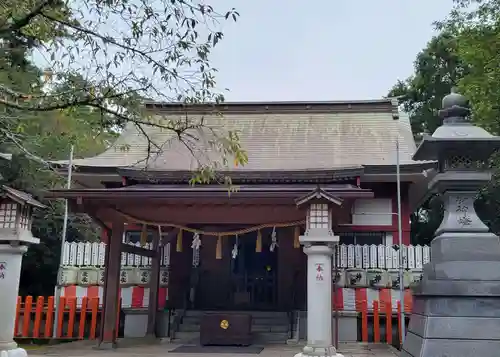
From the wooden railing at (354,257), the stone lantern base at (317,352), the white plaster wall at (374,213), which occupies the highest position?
the white plaster wall at (374,213)

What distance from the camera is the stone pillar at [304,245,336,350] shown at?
26.6ft

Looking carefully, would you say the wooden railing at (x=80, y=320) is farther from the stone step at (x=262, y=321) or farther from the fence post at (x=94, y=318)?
the stone step at (x=262, y=321)

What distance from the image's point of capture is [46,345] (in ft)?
38.8

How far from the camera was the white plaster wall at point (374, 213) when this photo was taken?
1333cm

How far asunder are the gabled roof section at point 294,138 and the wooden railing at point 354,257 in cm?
208

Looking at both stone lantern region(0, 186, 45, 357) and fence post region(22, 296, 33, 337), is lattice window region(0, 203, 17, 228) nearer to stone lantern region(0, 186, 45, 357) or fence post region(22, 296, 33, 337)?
stone lantern region(0, 186, 45, 357)

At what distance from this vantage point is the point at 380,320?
12.2 m

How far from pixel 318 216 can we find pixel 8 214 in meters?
5.09

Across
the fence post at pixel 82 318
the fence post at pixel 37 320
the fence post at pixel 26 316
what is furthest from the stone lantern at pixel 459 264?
the fence post at pixel 26 316

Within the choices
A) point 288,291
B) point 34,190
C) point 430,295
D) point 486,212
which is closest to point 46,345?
point 34,190

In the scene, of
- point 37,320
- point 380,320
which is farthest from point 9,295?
point 380,320

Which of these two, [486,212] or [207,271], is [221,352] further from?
[486,212]

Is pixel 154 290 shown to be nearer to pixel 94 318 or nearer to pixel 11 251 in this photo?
pixel 94 318

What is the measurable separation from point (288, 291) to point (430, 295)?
795 cm
